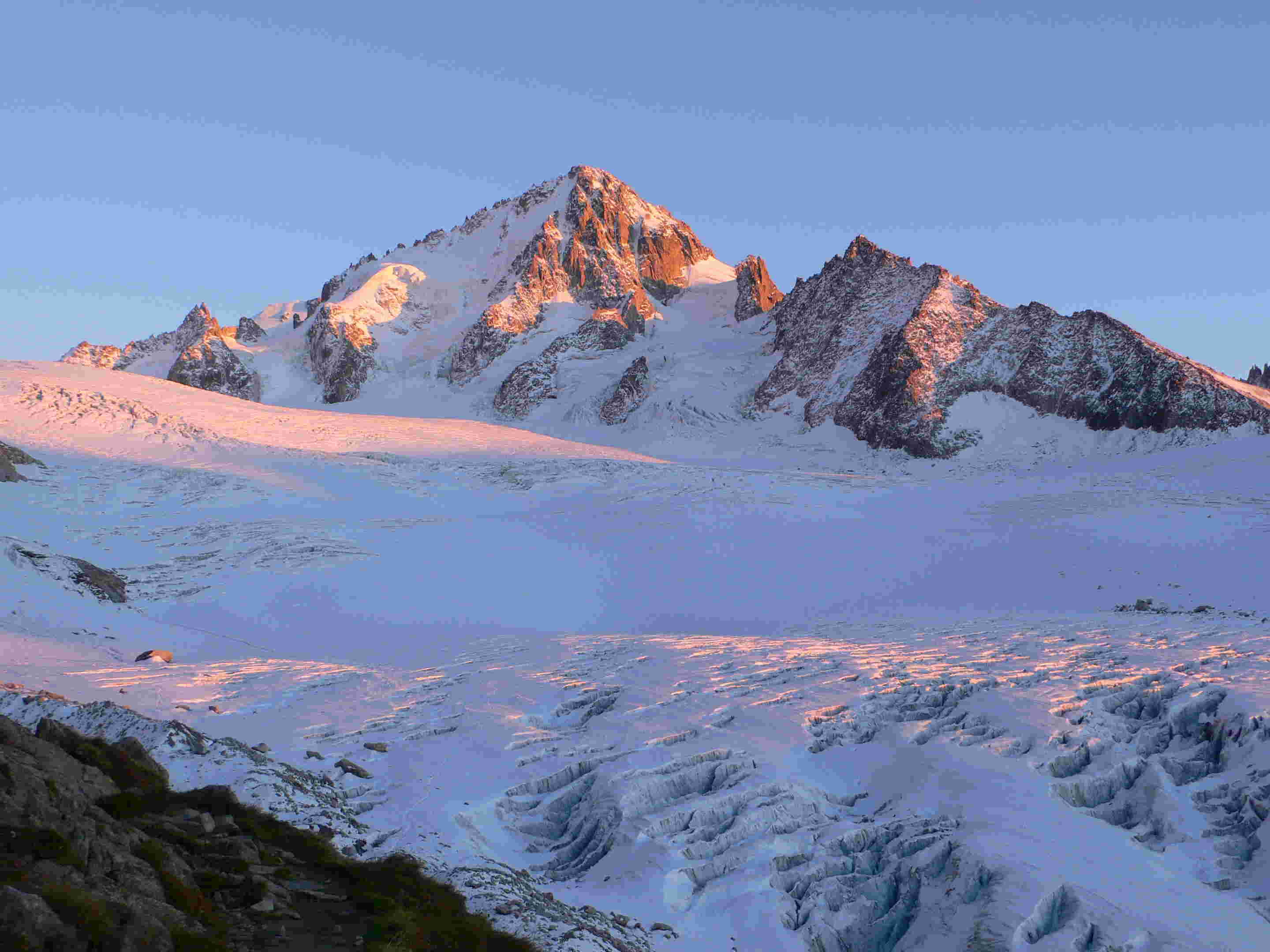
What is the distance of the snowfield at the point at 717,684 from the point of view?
35.8 feet

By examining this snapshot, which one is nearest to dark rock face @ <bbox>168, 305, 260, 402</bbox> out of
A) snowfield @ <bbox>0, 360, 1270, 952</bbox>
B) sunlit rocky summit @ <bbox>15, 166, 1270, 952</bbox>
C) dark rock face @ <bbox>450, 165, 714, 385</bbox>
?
dark rock face @ <bbox>450, 165, 714, 385</bbox>

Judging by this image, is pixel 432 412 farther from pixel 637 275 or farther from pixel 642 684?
pixel 642 684

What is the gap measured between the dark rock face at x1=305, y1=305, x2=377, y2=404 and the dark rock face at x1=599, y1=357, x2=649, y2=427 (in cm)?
3457

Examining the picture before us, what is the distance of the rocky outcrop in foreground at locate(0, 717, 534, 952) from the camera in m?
7.00

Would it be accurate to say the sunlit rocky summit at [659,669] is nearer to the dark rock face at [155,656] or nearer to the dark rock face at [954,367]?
the dark rock face at [155,656]

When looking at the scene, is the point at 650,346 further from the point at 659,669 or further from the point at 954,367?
the point at 659,669

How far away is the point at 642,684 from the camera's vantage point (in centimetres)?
1820

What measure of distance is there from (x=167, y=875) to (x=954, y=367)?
8789 cm

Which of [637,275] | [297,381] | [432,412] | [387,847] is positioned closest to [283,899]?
[387,847]

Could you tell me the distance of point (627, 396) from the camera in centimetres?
9894

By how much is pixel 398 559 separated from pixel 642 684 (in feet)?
63.6

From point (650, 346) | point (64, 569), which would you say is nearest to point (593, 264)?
point (650, 346)

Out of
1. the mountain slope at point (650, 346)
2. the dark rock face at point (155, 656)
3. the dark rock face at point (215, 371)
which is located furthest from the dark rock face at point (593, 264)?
the dark rock face at point (155, 656)

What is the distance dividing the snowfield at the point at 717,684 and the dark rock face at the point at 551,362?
2226 inches
